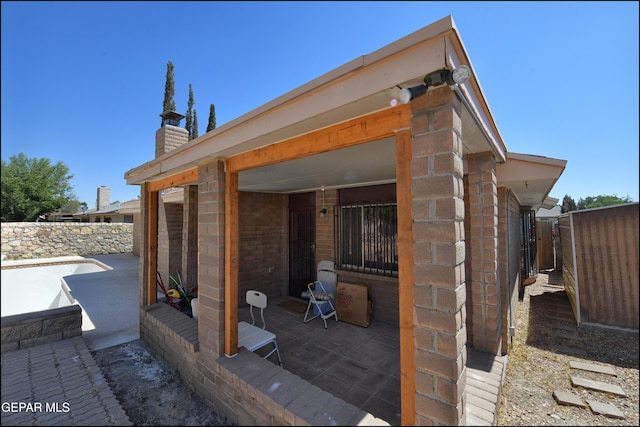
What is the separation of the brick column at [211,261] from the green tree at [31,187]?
132 centimetres

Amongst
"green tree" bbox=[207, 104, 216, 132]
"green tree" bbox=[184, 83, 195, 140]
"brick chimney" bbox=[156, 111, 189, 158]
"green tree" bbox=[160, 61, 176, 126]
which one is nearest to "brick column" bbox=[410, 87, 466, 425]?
"brick chimney" bbox=[156, 111, 189, 158]

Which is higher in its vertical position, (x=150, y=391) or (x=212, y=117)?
(x=212, y=117)

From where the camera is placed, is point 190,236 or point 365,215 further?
point 190,236

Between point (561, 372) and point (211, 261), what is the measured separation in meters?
3.92

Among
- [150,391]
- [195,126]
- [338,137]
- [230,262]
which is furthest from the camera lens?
[195,126]

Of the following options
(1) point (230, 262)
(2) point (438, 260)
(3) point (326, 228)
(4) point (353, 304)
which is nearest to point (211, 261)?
(1) point (230, 262)

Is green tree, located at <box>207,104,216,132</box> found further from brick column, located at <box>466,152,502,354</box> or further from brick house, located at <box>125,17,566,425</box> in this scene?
brick column, located at <box>466,152,502,354</box>

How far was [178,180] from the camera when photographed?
383cm

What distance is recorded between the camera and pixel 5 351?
1564mm

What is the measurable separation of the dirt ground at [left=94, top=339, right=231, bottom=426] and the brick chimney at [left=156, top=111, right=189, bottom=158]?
16.8ft

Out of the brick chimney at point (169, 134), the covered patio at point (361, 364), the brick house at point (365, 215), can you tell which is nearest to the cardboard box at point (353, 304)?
the covered patio at point (361, 364)

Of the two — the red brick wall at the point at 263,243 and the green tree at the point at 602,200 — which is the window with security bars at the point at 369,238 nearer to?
the red brick wall at the point at 263,243

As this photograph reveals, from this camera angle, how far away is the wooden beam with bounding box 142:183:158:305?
14.8ft

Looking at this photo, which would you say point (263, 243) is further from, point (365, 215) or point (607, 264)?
point (607, 264)
